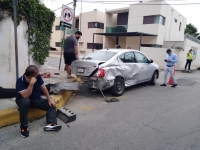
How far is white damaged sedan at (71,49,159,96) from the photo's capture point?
4.97 meters

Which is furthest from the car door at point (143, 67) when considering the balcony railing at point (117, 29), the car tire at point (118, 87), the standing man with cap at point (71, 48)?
the balcony railing at point (117, 29)

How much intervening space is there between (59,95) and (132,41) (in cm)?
1951

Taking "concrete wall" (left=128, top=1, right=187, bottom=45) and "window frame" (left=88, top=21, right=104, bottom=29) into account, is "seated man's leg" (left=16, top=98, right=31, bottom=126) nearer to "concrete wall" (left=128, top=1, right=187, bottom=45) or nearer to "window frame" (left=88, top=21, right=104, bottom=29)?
"concrete wall" (left=128, top=1, right=187, bottom=45)

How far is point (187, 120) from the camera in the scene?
12.6 feet

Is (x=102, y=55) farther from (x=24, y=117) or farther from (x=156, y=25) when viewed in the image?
(x=156, y=25)

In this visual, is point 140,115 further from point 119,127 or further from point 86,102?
point 86,102

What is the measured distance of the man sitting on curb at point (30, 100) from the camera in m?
2.92

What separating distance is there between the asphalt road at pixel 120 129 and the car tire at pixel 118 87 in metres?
0.39

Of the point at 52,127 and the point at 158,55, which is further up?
the point at 158,55

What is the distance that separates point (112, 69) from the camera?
5.13m

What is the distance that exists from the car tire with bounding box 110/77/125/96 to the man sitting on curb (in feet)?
7.88

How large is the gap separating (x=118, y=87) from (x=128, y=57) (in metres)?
1.21

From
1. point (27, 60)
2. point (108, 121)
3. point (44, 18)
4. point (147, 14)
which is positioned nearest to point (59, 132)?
point (108, 121)

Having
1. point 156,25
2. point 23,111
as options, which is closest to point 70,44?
point 23,111
